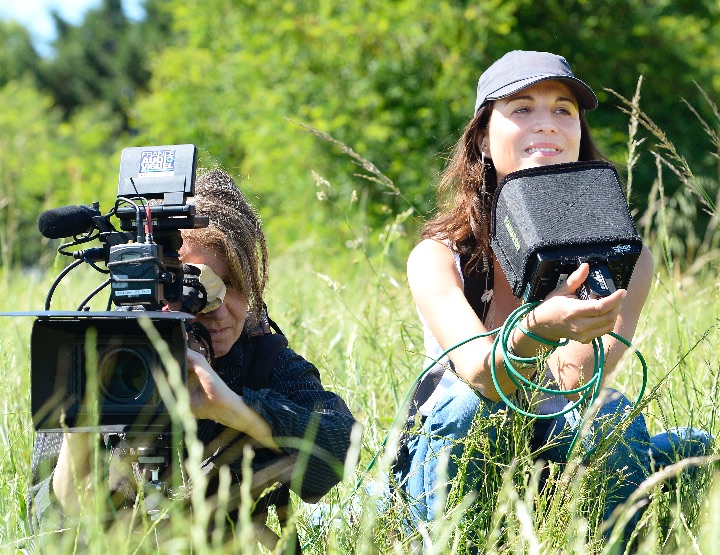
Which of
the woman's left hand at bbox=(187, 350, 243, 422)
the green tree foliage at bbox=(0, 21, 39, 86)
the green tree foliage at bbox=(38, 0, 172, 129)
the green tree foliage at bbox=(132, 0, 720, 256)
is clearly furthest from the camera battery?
the green tree foliage at bbox=(0, 21, 39, 86)

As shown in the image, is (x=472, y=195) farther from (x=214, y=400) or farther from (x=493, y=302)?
(x=214, y=400)

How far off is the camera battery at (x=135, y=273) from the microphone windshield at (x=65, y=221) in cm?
21

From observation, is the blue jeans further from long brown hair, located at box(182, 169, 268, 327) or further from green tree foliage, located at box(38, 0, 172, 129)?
green tree foliage, located at box(38, 0, 172, 129)

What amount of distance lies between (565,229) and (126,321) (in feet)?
2.70

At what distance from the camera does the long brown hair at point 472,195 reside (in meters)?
2.37

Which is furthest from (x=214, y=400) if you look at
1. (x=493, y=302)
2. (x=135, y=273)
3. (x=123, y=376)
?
(x=493, y=302)

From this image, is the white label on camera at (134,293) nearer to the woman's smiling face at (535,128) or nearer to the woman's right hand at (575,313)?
the woman's right hand at (575,313)

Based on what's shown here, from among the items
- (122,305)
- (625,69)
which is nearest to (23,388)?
(122,305)

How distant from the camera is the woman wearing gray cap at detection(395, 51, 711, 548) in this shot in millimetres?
2115

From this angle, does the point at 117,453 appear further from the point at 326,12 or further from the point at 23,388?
the point at 326,12

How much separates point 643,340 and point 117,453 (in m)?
1.85

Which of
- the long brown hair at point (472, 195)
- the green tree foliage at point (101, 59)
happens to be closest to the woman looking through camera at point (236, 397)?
the long brown hair at point (472, 195)

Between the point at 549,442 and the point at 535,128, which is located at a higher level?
the point at 535,128

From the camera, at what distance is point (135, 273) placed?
1.72 meters
